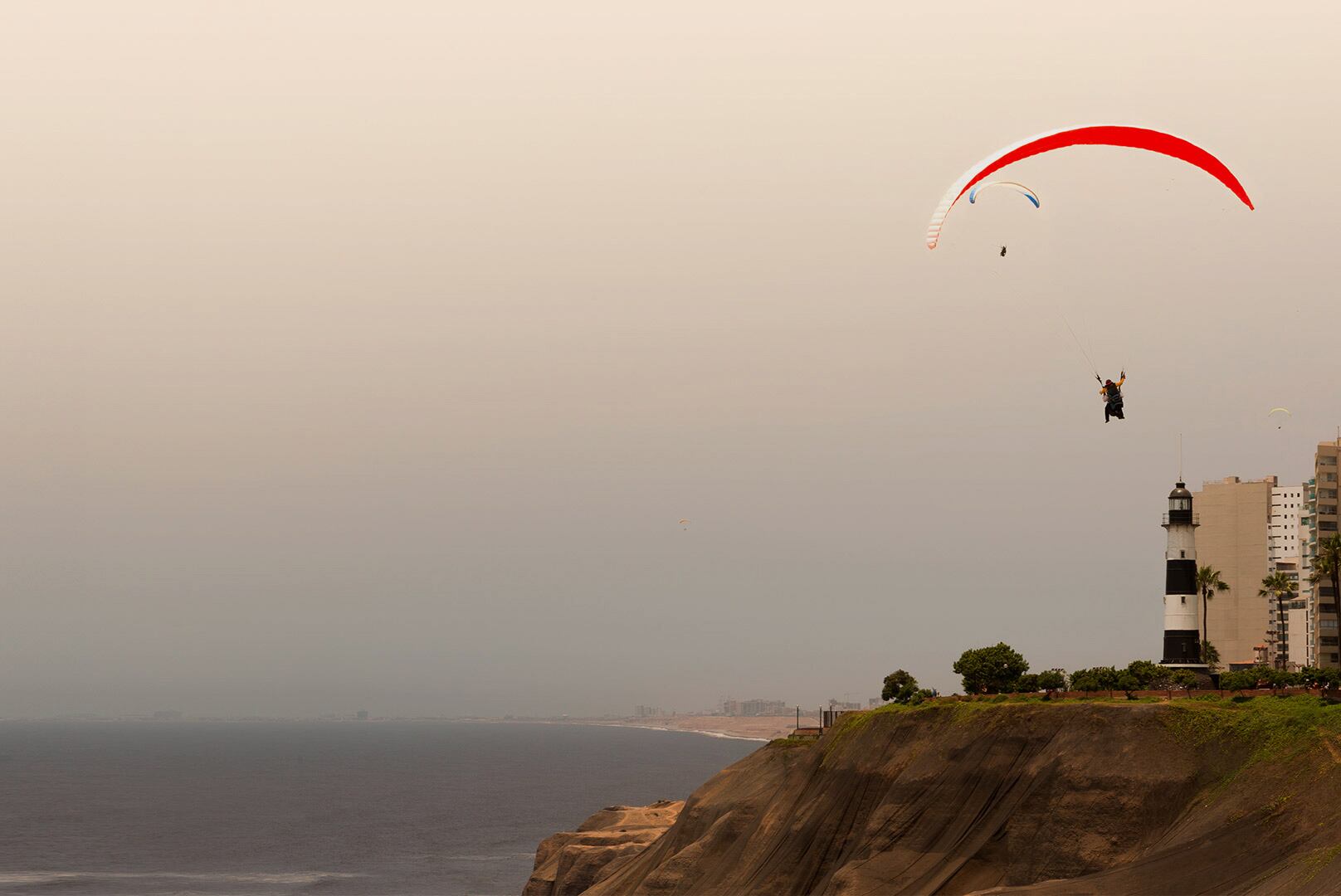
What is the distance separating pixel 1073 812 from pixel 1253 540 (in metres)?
158

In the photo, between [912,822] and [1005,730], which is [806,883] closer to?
[912,822]

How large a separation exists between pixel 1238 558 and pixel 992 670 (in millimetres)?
139264

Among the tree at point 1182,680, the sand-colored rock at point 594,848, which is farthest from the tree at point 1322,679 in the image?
the sand-colored rock at point 594,848

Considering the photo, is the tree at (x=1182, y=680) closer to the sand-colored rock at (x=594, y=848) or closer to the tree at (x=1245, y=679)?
the tree at (x=1245, y=679)

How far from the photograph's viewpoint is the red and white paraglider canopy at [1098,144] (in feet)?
179

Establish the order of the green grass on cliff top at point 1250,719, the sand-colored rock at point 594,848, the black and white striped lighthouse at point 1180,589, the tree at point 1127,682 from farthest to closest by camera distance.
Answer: the sand-colored rock at point 594,848 < the black and white striped lighthouse at point 1180,589 < the tree at point 1127,682 < the green grass on cliff top at point 1250,719

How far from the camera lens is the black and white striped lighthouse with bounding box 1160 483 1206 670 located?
75.7 meters

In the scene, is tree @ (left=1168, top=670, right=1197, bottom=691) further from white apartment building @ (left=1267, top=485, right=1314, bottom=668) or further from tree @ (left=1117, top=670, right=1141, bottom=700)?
white apartment building @ (left=1267, top=485, right=1314, bottom=668)

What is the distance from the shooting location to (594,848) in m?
90.2

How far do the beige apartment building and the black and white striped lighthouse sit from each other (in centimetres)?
12444

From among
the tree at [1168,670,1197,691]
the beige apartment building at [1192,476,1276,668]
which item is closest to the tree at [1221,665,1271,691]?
the tree at [1168,670,1197,691]

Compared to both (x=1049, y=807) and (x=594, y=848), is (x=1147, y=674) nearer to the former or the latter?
(x=1049, y=807)

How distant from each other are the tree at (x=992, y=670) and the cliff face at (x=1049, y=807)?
21.0 feet

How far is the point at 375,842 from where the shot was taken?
17600cm
